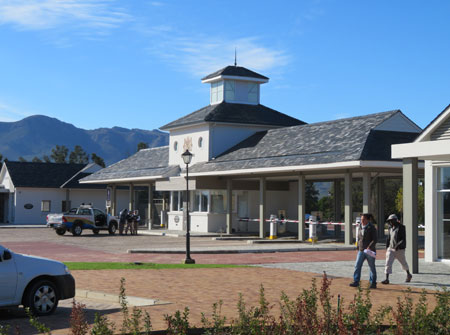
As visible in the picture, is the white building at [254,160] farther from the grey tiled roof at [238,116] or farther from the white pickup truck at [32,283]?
the white pickup truck at [32,283]

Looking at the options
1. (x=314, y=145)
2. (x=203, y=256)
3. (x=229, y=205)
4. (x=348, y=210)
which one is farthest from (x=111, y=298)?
(x=229, y=205)

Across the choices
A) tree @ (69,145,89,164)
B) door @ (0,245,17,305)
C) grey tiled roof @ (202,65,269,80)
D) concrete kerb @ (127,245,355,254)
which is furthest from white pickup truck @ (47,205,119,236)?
tree @ (69,145,89,164)

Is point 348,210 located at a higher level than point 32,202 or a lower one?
lower

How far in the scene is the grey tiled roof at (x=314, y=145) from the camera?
29.5 meters

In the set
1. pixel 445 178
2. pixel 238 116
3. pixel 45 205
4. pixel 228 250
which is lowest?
pixel 228 250

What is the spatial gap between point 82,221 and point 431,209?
74.7 ft

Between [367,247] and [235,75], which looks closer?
[367,247]

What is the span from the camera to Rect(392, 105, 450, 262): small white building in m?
19.1

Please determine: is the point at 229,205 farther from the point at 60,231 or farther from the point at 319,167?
the point at 319,167

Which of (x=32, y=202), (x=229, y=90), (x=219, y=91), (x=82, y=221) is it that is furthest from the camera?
(x=32, y=202)

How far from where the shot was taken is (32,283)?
38.1 ft

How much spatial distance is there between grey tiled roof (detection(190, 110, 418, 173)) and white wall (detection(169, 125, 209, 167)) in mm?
1106

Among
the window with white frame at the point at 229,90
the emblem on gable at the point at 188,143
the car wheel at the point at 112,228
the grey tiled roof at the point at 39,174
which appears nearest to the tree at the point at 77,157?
the grey tiled roof at the point at 39,174

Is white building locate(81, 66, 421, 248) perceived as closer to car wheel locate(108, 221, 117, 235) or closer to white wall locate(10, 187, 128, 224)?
car wheel locate(108, 221, 117, 235)
